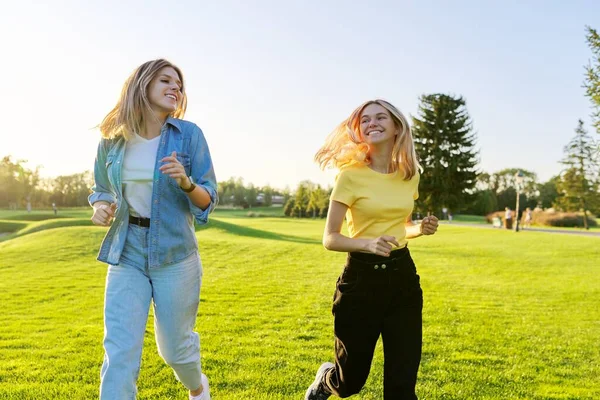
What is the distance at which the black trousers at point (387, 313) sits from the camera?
11.8 feet

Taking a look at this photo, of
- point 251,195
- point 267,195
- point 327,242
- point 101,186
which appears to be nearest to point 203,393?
point 327,242

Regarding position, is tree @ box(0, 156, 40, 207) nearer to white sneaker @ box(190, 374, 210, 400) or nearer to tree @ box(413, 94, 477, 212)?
tree @ box(413, 94, 477, 212)

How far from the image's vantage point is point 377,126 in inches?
152

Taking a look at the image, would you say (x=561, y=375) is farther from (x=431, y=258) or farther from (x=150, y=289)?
(x=431, y=258)

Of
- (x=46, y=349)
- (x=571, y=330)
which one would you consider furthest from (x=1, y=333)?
(x=571, y=330)

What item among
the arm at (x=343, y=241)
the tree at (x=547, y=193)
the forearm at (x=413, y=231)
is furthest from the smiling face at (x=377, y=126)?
the tree at (x=547, y=193)

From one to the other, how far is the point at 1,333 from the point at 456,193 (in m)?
67.3

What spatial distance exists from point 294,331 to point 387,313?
3948 mm

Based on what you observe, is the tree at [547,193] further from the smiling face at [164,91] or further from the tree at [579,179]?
the smiling face at [164,91]

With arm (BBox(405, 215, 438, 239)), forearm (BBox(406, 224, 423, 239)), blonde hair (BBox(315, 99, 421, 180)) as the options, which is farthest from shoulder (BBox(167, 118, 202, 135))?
forearm (BBox(406, 224, 423, 239))

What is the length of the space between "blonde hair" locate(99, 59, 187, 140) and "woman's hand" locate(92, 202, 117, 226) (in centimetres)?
44

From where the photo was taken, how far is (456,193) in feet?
230

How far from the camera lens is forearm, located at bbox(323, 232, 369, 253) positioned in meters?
3.44

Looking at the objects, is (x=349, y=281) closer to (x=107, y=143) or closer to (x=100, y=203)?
(x=100, y=203)
